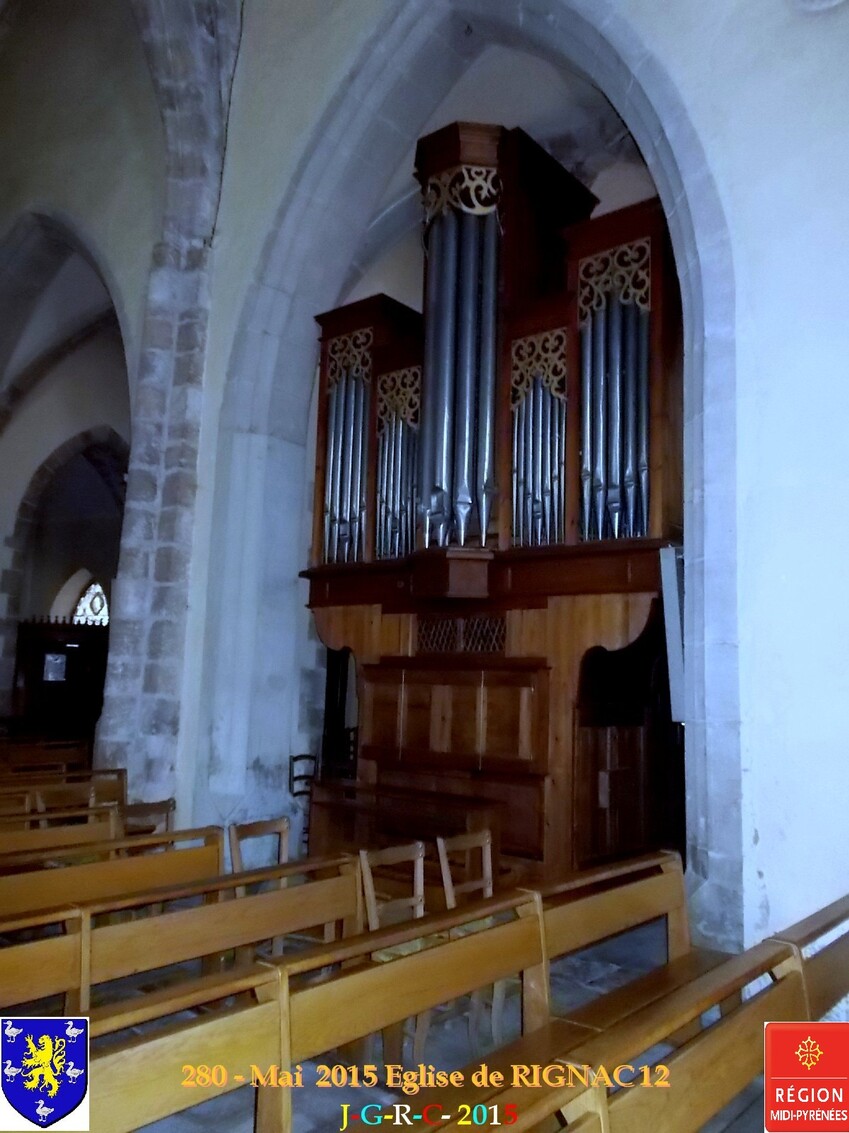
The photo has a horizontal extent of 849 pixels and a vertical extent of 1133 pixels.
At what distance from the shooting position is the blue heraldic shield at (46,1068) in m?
1.62

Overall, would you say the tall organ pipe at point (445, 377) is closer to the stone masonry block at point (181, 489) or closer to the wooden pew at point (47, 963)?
the stone masonry block at point (181, 489)

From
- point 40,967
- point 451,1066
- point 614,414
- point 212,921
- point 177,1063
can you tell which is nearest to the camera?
point 177,1063

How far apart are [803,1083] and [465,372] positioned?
4203 mm

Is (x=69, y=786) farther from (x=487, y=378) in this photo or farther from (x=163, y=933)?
(x=487, y=378)

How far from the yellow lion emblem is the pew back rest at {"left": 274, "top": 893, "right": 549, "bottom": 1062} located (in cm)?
44

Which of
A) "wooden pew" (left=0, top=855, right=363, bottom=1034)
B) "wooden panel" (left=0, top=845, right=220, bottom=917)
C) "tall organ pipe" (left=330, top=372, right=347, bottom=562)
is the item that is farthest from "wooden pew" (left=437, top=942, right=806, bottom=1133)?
"tall organ pipe" (left=330, top=372, right=347, bottom=562)

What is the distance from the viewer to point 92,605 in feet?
50.3

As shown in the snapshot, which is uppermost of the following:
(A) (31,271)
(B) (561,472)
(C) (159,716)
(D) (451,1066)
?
(A) (31,271)

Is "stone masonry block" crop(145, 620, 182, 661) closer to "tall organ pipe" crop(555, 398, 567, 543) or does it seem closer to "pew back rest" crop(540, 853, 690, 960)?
"tall organ pipe" crop(555, 398, 567, 543)

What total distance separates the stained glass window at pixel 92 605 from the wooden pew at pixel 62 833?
1135 cm

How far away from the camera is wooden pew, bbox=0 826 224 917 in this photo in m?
3.11

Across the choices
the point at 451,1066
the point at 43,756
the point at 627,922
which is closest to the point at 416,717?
the point at 451,1066

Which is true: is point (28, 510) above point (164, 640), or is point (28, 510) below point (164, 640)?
above

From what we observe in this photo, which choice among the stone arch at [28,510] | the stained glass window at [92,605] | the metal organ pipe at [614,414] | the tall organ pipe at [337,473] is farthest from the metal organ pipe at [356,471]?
the stained glass window at [92,605]
